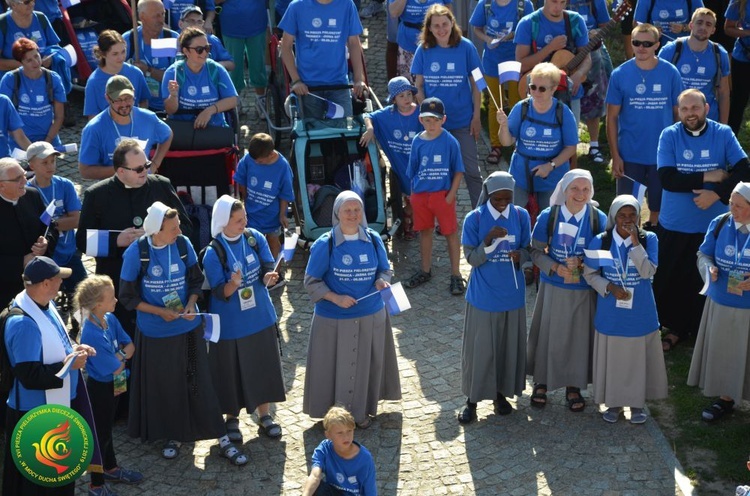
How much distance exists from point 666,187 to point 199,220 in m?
4.03

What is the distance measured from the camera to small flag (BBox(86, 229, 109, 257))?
9.87m

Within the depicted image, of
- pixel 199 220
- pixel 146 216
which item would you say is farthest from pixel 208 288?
pixel 199 220

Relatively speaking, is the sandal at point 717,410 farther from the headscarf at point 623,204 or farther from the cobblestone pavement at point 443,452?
the headscarf at point 623,204

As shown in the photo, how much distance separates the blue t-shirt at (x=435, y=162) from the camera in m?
11.9

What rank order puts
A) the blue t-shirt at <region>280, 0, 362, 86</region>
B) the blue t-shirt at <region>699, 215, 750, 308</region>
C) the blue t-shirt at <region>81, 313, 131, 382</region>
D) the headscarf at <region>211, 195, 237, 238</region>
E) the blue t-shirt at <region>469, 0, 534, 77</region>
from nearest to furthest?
the blue t-shirt at <region>81, 313, 131, 382</region> < the headscarf at <region>211, 195, 237, 238</region> < the blue t-shirt at <region>699, 215, 750, 308</region> < the blue t-shirt at <region>280, 0, 362, 86</region> < the blue t-shirt at <region>469, 0, 534, 77</region>

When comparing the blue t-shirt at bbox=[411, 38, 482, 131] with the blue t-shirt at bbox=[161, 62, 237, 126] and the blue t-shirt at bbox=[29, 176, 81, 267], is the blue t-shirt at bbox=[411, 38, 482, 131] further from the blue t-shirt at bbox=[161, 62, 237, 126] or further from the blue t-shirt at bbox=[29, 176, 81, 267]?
the blue t-shirt at bbox=[29, 176, 81, 267]

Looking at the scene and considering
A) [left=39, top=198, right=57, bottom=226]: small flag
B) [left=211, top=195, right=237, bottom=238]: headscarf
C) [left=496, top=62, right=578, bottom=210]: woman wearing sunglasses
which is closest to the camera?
[left=211, top=195, right=237, bottom=238]: headscarf

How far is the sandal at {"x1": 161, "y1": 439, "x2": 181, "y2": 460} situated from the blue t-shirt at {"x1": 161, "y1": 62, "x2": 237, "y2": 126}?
3535 millimetres

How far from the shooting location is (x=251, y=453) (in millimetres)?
9852

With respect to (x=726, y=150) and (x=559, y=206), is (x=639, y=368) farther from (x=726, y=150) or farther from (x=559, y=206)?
(x=726, y=150)

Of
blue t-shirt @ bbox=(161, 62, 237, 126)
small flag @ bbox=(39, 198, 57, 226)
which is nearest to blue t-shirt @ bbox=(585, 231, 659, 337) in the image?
small flag @ bbox=(39, 198, 57, 226)

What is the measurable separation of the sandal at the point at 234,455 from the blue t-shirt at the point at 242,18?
21.9 ft

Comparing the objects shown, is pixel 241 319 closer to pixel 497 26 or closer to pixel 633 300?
pixel 633 300

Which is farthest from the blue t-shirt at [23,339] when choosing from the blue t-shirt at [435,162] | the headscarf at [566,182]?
the blue t-shirt at [435,162]
